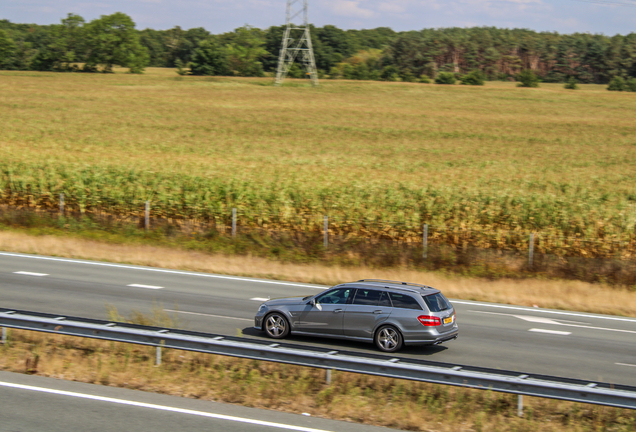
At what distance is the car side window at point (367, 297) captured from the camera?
13.7 m

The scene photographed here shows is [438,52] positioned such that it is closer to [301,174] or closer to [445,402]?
[301,174]

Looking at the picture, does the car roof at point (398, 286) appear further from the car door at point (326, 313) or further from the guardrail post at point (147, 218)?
the guardrail post at point (147, 218)

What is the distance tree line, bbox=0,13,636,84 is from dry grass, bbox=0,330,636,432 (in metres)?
111

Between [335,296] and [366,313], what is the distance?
0.82 meters

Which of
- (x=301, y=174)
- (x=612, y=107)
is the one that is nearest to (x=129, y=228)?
(x=301, y=174)

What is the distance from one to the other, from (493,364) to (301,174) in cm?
2462

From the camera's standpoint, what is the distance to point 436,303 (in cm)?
1352

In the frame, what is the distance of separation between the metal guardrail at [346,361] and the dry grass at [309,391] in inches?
15.3

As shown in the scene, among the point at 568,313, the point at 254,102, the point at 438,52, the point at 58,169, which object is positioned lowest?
the point at 568,313

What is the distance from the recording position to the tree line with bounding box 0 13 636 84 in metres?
122

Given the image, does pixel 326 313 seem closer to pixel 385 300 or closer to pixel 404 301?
pixel 385 300

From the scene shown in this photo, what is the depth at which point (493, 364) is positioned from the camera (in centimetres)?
1314

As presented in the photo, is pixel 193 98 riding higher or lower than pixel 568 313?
higher

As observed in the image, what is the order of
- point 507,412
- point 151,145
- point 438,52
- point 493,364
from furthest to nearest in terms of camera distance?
1. point 438,52
2. point 151,145
3. point 493,364
4. point 507,412
